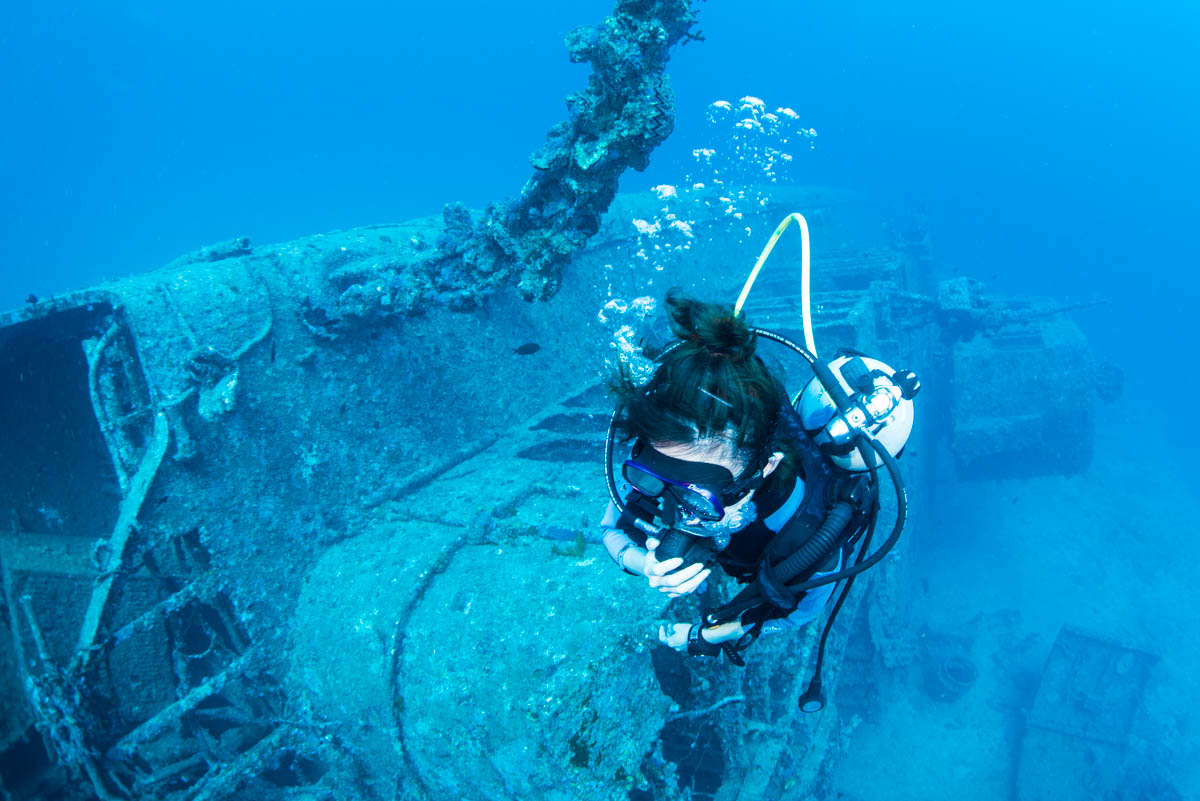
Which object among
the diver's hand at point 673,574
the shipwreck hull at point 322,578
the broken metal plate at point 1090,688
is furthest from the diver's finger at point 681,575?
the broken metal plate at point 1090,688

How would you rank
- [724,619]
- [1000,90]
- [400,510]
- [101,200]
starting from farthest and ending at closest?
[1000,90] → [101,200] → [400,510] → [724,619]

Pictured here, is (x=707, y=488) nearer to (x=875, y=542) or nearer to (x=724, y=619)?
(x=724, y=619)

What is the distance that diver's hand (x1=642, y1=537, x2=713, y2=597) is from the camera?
6.05ft

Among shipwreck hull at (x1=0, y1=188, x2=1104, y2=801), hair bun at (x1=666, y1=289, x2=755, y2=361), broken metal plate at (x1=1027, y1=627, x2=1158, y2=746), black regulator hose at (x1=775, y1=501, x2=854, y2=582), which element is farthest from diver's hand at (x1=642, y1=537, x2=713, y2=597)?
broken metal plate at (x1=1027, y1=627, x2=1158, y2=746)

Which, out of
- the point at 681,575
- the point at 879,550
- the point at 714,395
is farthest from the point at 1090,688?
the point at 714,395

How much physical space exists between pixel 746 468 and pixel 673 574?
0.43 meters

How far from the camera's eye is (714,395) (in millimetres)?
1659

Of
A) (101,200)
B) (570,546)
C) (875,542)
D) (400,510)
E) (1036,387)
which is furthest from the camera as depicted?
(101,200)

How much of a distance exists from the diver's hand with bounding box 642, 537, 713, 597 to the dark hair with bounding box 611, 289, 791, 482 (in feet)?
1.32

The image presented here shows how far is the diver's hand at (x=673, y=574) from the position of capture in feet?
6.05

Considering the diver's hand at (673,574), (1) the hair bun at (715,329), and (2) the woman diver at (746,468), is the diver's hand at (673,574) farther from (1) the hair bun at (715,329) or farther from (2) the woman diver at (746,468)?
(1) the hair bun at (715,329)

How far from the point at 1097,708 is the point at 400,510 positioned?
32.8ft

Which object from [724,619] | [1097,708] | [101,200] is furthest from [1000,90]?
[101,200]

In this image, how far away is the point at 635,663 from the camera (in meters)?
3.14
